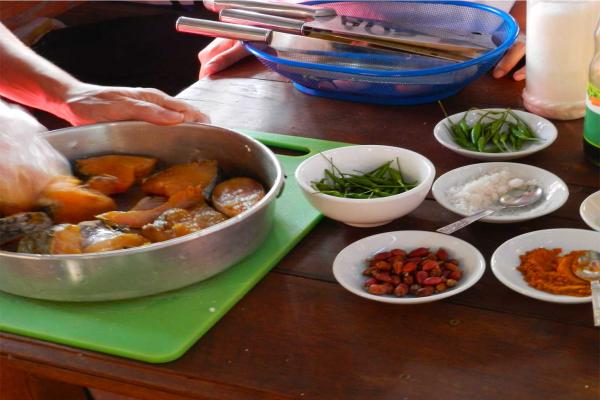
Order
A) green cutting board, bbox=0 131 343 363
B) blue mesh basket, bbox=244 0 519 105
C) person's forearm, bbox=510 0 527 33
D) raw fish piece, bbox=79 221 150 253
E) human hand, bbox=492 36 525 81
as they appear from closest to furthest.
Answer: green cutting board, bbox=0 131 343 363, raw fish piece, bbox=79 221 150 253, blue mesh basket, bbox=244 0 519 105, human hand, bbox=492 36 525 81, person's forearm, bbox=510 0 527 33

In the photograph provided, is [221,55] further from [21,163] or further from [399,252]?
[399,252]

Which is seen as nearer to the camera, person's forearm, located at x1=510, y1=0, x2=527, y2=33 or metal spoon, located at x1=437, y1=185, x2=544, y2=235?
metal spoon, located at x1=437, y1=185, x2=544, y2=235

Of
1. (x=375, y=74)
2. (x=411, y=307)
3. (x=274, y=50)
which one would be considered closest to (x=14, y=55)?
(x=274, y=50)

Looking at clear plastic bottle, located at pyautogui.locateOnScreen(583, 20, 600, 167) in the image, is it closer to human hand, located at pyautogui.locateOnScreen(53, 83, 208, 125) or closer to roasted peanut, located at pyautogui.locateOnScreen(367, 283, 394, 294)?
roasted peanut, located at pyautogui.locateOnScreen(367, 283, 394, 294)

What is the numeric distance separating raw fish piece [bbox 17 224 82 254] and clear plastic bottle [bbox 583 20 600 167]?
786 millimetres

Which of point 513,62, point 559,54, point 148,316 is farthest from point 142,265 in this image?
point 513,62

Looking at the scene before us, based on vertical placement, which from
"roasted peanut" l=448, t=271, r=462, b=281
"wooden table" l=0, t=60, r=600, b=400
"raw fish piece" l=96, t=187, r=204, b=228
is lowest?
"wooden table" l=0, t=60, r=600, b=400

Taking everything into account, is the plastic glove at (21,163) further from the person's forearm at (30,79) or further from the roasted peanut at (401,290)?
the roasted peanut at (401,290)

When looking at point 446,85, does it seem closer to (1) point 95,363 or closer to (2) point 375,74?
(2) point 375,74

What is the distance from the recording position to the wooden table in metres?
0.77

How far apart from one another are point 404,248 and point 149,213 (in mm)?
378

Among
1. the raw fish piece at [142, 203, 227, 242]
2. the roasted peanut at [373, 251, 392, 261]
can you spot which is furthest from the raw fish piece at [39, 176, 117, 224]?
the roasted peanut at [373, 251, 392, 261]

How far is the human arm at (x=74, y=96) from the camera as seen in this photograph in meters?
1.25

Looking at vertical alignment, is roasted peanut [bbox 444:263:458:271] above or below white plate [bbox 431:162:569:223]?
below
